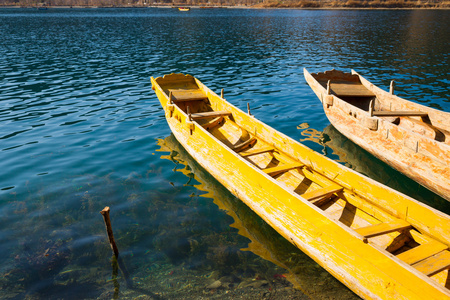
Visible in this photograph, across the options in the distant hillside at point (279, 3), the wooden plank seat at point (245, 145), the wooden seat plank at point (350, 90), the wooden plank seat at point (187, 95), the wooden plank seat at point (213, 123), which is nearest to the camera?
the wooden plank seat at point (245, 145)

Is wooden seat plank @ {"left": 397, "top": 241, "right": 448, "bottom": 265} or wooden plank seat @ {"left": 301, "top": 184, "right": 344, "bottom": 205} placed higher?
wooden plank seat @ {"left": 301, "top": 184, "right": 344, "bottom": 205}

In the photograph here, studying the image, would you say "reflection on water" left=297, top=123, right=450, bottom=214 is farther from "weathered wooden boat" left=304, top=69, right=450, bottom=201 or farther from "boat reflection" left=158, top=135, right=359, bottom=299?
"boat reflection" left=158, top=135, right=359, bottom=299

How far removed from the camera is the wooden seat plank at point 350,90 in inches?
493

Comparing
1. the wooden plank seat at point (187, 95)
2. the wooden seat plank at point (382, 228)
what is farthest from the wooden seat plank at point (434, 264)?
the wooden plank seat at point (187, 95)

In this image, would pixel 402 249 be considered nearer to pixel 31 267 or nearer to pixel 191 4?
pixel 31 267

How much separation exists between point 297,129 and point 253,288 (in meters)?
8.15

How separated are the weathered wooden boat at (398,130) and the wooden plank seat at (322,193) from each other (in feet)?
8.43

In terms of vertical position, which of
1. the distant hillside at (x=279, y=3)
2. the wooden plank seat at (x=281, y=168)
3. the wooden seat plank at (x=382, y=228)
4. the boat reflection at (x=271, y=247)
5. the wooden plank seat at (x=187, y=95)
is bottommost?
the boat reflection at (x=271, y=247)

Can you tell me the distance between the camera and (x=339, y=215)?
645 centimetres

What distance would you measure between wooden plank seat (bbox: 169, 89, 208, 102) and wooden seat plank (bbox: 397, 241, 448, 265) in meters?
9.01

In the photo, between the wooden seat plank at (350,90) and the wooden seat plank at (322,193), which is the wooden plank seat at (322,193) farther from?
the wooden seat plank at (350,90)

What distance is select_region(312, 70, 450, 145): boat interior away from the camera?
9.58 m

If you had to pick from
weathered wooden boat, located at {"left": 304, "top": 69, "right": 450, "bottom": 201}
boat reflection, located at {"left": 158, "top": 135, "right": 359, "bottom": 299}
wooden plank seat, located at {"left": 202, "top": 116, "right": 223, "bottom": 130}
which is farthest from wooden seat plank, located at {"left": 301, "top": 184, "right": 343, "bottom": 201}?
wooden plank seat, located at {"left": 202, "top": 116, "right": 223, "bottom": 130}

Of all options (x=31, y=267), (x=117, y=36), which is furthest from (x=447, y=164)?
(x=117, y=36)
